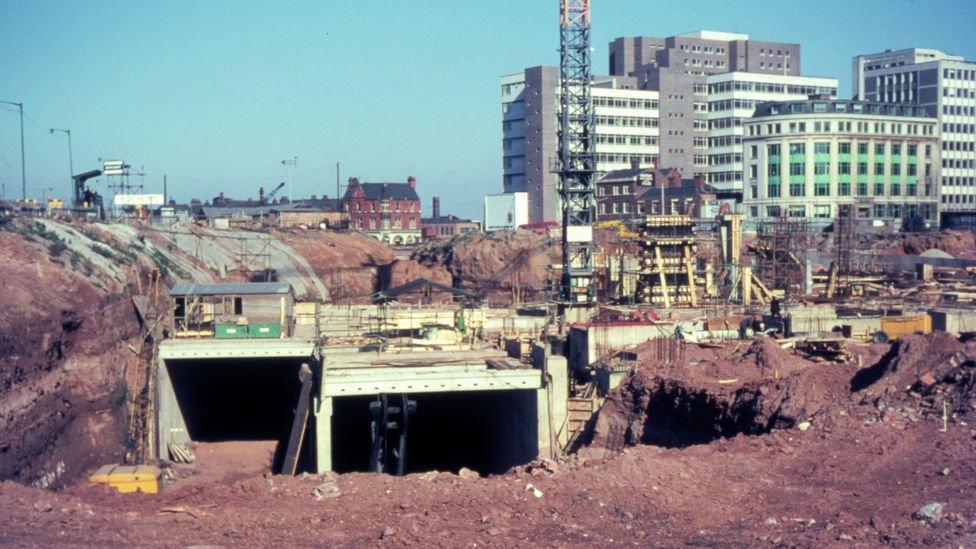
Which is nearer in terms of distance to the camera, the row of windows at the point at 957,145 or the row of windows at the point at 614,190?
the row of windows at the point at 614,190

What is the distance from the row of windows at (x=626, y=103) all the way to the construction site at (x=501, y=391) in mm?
32916

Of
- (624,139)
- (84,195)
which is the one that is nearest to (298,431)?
(84,195)

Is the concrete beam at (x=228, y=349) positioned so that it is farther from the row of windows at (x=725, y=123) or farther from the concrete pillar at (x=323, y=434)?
the row of windows at (x=725, y=123)

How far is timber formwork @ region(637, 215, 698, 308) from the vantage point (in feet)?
143

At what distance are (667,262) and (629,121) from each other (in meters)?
50.0

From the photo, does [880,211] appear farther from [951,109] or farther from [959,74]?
[959,74]

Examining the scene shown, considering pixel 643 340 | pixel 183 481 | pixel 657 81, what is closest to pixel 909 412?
pixel 643 340

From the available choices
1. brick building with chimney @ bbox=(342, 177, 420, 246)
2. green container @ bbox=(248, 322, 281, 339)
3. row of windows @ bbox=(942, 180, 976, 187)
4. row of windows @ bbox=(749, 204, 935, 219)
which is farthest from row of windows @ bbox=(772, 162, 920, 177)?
green container @ bbox=(248, 322, 281, 339)

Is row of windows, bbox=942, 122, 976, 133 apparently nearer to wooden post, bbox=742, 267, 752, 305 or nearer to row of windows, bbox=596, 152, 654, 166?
row of windows, bbox=596, 152, 654, 166

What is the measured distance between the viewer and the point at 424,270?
198 ft

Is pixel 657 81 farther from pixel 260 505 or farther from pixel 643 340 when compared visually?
pixel 260 505

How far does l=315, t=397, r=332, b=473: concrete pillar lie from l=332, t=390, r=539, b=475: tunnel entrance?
16.6ft

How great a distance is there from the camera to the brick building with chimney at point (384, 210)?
9175 centimetres

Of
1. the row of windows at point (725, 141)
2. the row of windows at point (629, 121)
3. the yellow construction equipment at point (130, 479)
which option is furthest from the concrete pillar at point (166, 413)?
the row of windows at point (725, 141)
